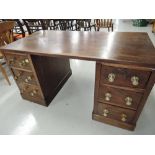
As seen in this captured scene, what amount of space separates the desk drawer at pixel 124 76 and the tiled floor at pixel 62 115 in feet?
1.95

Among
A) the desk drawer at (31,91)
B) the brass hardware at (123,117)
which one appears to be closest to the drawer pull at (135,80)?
the brass hardware at (123,117)

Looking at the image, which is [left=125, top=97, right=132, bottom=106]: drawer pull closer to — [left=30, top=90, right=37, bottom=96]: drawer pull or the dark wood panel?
the dark wood panel

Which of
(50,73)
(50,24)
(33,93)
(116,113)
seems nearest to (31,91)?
(33,93)

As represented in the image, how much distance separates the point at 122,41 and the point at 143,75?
1.44ft

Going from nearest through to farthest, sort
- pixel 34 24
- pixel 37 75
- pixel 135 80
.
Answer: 1. pixel 135 80
2. pixel 37 75
3. pixel 34 24

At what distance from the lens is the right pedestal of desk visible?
0.82 m

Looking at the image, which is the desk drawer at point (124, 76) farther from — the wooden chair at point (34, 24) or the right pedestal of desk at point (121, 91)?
the wooden chair at point (34, 24)

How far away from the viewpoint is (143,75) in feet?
2.62

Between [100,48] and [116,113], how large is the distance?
2.11 ft

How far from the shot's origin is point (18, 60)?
120cm

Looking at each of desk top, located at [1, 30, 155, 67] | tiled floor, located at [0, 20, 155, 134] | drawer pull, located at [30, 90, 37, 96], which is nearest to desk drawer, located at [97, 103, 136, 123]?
tiled floor, located at [0, 20, 155, 134]

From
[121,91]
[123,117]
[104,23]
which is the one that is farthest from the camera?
[104,23]

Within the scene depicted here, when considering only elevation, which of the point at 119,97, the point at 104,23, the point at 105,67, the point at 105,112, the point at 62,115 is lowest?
the point at 62,115

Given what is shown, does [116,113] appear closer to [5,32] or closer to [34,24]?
[5,32]
